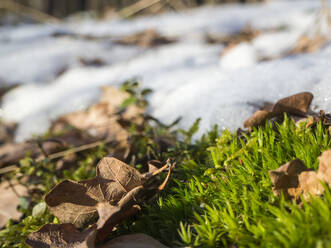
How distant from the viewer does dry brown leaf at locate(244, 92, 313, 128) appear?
1366 millimetres

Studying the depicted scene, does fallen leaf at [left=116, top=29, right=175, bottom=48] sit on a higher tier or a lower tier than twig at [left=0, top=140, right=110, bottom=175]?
higher

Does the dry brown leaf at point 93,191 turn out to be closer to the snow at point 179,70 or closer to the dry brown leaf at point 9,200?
the dry brown leaf at point 9,200

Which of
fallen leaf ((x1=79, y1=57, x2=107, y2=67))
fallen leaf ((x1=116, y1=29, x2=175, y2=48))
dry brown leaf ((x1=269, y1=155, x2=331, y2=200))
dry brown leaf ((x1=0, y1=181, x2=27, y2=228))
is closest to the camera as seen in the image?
dry brown leaf ((x1=269, y1=155, x2=331, y2=200))

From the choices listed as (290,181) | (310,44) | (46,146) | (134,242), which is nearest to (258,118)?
(290,181)

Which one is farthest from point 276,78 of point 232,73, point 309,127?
point 309,127

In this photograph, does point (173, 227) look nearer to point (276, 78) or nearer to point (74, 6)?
point (276, 78)

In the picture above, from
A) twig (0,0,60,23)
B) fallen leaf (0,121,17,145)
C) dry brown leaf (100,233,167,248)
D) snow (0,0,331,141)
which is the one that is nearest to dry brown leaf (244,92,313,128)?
snow (0,0,331,141)

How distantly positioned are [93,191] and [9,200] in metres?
0.76

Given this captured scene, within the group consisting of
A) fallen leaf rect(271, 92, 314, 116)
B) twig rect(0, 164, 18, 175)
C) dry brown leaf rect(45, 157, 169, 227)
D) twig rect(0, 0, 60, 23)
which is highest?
twig rect(0, 0, 60, 23)

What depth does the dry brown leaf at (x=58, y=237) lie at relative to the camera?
3.43 feet

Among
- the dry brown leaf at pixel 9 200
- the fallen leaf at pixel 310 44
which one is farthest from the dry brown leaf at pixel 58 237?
the fallen leaf at pixel 310 44

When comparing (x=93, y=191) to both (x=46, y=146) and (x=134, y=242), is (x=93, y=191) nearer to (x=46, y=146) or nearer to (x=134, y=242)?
(x=134, y=242)

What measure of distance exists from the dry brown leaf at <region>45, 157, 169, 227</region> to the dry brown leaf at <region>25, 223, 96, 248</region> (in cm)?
6

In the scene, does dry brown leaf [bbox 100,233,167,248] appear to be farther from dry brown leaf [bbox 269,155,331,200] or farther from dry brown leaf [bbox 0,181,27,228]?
dry brown leaf [bbox 0,181,27,228]
